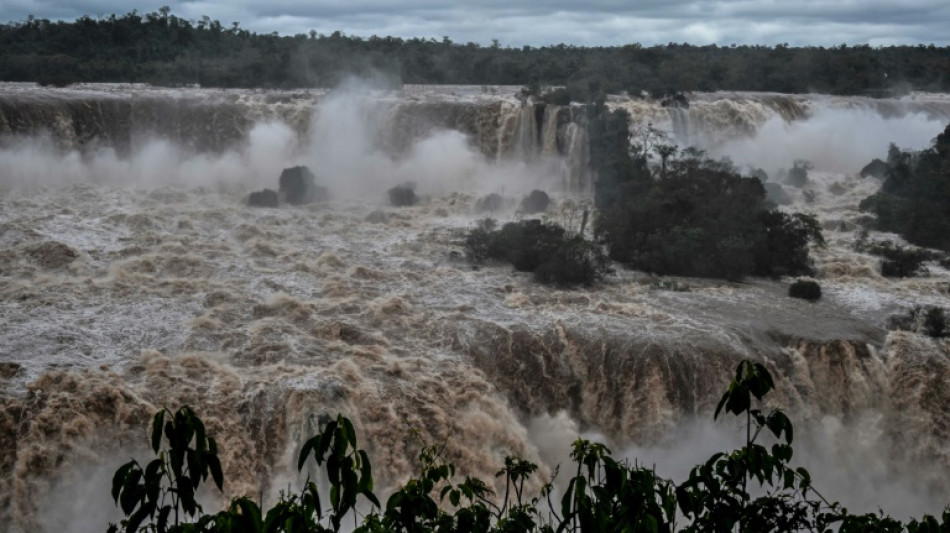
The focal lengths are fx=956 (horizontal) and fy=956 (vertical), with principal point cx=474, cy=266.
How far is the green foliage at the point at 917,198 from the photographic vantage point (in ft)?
78.3

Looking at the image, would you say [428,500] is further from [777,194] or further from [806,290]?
[777,194]

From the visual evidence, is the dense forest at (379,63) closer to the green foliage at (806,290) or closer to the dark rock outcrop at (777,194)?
the dark rock outcrop at (777,194)

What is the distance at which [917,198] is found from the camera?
26.5 metres

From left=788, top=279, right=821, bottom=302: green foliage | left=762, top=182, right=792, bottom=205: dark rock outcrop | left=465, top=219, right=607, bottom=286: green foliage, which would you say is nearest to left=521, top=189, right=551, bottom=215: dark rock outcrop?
left=465, top=219, right=607, bottom=286: green foliage

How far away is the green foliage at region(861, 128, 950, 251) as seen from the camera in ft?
78.3

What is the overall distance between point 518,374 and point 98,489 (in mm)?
6406

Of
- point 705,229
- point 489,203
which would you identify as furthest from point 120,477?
point 489,203

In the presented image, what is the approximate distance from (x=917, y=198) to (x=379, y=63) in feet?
84.2

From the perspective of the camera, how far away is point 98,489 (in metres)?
11.6

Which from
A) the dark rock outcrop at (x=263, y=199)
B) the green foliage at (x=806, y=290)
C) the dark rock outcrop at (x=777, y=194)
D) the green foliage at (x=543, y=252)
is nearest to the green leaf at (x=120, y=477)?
the green foliage at (x=543, y=252)

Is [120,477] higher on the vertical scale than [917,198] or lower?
higher

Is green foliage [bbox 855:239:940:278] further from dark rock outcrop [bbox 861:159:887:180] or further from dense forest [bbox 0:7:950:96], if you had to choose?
dense forest [bbox 0:7:950:96]

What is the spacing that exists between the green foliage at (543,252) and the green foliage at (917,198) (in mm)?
8770

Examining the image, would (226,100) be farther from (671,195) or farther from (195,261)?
(671,195)
